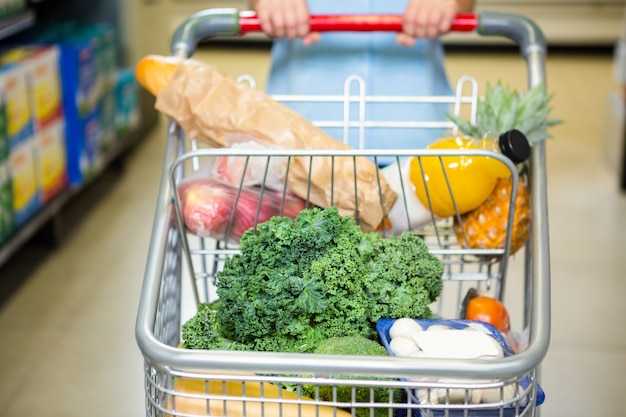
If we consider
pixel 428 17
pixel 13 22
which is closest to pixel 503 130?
pixel 428 17

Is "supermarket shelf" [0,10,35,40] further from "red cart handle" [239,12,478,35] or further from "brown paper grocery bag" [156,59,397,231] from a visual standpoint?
"brown paper grocery bag" [156,59,397,231]

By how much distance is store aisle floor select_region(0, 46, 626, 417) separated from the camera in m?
2.42

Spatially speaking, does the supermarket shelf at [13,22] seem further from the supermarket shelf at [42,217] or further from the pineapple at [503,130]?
the pineapple at [503,130]

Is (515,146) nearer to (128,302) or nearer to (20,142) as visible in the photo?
(128,302)

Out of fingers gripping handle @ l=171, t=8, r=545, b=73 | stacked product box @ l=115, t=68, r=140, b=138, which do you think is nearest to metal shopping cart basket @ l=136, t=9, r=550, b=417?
fingers gripping handle @ l=171, t=8, r=545, b=73

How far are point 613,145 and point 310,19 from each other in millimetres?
3161

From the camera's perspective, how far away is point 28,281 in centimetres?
310

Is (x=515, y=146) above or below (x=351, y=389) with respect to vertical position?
above

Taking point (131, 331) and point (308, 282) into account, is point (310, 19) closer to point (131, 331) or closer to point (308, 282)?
point (308, 282)

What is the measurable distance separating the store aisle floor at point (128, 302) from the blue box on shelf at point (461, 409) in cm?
132

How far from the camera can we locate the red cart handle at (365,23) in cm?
148

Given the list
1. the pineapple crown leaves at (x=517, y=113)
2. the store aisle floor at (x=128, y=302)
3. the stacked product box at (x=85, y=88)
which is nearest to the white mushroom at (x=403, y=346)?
the pineapple crown leaves at (x=517, y=113)

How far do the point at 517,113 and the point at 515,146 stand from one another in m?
0.15

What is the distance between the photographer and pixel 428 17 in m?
1.48
